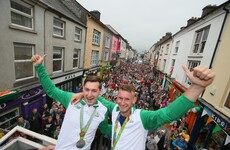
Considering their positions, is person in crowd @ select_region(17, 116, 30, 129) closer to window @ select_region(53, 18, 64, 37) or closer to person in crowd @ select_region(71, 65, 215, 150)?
person in crowd @ select_region(71, 65, 215, 150)

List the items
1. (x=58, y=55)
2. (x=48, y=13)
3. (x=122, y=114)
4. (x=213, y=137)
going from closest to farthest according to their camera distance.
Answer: (x=122, y=114) < (x=213, y=137) < (x=48, y=13) < (x=58, y=55)

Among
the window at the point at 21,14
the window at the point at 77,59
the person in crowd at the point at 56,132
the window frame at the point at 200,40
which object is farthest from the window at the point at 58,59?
the window frame at the point at 200,40

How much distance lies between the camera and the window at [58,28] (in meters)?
8.66

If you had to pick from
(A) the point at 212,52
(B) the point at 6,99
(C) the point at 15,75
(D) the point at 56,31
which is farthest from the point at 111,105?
(D) the point at 56,31

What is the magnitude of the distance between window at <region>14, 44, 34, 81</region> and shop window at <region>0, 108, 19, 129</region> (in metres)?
1.82

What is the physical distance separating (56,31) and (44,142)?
834 centimetres

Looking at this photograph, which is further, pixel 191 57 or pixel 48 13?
pixel 191 57

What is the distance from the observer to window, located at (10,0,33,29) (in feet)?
18.8

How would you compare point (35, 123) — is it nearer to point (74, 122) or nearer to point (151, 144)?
point (74, 122)

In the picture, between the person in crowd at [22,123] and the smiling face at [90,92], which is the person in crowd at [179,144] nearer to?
the smiling face at [90,92]

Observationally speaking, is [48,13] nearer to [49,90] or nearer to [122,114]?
[49,90]

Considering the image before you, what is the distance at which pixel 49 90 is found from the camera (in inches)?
88.0

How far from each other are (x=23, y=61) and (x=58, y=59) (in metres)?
3.17

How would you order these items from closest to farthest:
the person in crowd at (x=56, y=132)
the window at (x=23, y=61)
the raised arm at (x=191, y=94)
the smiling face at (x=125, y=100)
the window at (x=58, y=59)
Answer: the raised arm at (x=191, y=94), the smiling face at (x=125, y=100), the person in crowd at (x=56, y=132), the window at (x=23, y=61), the window at (x=58, y=59)
